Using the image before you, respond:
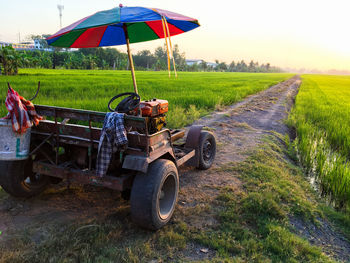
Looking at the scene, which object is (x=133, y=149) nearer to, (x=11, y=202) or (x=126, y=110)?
(x=126, y=110)

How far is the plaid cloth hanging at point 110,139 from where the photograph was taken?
234 cm

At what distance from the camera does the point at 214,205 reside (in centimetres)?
320

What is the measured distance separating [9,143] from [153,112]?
152 centimetres

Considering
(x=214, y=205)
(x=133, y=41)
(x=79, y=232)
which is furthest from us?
(x=133, y=41)

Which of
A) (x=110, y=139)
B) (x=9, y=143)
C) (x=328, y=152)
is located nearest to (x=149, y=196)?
(x=110, y=139)

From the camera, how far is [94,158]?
292 centimetres

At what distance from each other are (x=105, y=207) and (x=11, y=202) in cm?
108

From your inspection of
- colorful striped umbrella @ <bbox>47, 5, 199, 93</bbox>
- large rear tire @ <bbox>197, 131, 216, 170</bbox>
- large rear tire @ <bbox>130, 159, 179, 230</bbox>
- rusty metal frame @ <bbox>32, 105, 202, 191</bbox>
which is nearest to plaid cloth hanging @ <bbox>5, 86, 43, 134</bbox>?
rusty metal frame @ <bbox>32, 105, 202, 191</bbox>

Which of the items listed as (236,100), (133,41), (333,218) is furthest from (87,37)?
(236,100)

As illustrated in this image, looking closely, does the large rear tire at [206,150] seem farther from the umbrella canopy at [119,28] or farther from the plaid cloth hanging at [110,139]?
the plaid cloth hanging at [110,139]

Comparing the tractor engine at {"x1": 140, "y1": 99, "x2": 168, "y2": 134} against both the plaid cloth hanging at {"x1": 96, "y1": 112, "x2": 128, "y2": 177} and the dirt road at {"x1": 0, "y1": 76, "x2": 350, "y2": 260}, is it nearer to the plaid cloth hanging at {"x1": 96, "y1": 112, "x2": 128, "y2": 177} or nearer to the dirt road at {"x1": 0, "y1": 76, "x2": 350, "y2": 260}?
the plaid cloth hanging at {"x1": 96, "y1": 112, "x2": 128, "y2": 177}

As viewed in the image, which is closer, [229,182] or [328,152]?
Result: [229,182]

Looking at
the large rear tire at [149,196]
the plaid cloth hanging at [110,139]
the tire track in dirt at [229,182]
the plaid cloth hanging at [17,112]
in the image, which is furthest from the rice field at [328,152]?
the plaid cloth hanging at [17,112]

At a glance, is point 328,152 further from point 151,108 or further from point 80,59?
point 80,59
